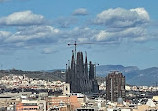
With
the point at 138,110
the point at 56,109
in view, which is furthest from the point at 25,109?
the point at 138,110

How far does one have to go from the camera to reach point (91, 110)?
154 meters

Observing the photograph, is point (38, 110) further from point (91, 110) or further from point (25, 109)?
point (91, 110)

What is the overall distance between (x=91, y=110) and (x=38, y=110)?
111 ft

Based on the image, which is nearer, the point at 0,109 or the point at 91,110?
the point at 91,110

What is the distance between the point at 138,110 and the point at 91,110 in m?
23.6

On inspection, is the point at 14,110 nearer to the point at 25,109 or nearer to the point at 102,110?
the point at 25,109

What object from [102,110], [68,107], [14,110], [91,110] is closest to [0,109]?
[14,110]

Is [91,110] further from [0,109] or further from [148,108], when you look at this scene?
[0,109]

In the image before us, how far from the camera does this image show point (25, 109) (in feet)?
620

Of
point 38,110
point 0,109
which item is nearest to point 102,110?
point 38,110

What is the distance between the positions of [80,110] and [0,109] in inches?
1758

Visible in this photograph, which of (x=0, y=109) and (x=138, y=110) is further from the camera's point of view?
(x=0, y=109)

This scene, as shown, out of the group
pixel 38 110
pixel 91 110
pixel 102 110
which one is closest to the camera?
pixel 91 110

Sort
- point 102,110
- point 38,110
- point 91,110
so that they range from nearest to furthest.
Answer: point 91,110
point 102,110
point 38,110
